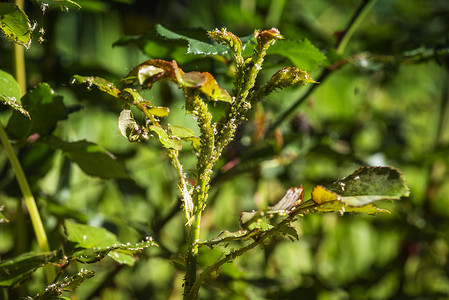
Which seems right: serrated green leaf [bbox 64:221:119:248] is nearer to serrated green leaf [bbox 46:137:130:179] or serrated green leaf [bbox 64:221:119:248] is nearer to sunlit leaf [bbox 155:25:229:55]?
serrated green leaf [bbox 46:137:130:179]

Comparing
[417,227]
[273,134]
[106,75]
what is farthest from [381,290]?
[106,75]

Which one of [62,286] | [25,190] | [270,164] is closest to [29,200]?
[25,190]

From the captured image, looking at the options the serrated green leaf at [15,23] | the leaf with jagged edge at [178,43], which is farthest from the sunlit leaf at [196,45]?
the serrated green leaf at [15,23]

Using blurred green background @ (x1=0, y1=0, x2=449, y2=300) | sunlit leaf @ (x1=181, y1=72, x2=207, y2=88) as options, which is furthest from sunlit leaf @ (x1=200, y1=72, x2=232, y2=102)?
blurred green background @ (x1=0, y1=0, x2=449, y2=300)

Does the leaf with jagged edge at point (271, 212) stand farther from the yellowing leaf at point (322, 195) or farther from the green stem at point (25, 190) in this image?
the green stem at point (25, 190)

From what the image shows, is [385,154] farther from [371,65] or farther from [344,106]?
[344,106]

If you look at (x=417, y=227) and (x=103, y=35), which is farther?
(x=103, y=35)

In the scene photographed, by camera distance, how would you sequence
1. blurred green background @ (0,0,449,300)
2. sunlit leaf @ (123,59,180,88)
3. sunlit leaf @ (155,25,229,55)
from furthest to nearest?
blurred green background @ (0,0,449,300) → sunlit leaf @ (155,25,229,55) → sunlit leaf @ (123,59,180,88)
